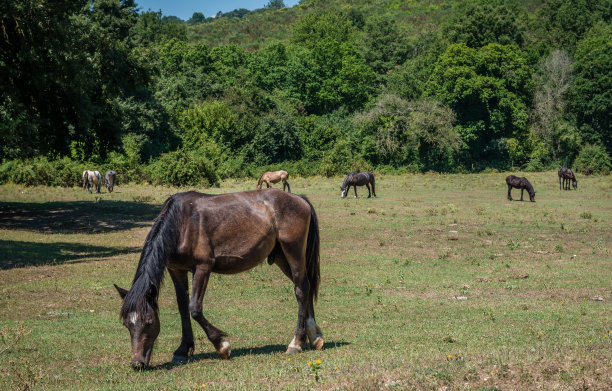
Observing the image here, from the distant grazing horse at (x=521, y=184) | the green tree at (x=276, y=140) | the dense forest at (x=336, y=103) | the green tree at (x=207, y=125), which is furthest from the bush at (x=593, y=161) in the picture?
the green tree at (x=207, y=125)

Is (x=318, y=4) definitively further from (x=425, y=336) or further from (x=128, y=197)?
(x=425, y=336)

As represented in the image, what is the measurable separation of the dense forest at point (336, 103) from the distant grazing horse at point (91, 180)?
1.71 meters

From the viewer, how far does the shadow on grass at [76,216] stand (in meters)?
25.9

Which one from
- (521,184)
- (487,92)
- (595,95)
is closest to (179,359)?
(521,184)

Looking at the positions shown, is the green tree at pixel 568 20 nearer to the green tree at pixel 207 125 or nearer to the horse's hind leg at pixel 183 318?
the green tree at pixel 207 125

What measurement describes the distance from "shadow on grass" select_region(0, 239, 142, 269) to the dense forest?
21.8 feet

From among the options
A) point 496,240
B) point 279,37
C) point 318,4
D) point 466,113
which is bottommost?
point 496,240

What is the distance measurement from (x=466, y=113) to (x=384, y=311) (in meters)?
59.8

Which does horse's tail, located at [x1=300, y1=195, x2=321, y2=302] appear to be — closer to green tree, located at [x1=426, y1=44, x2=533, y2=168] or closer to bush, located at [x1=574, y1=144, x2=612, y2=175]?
bush, located at [x1=574, y1=144, x2=612, y2=175]

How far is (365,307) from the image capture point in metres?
12.7

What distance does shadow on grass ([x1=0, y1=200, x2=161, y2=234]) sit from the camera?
85.0ft

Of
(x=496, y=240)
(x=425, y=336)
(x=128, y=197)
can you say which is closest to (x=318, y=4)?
(x=128, y=197)

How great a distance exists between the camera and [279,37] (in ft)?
424

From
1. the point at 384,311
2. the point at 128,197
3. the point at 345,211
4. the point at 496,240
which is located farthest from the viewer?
the point at 128,197
